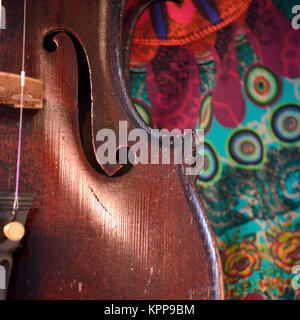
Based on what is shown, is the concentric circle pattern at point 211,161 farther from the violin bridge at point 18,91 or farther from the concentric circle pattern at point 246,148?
the violin bridge at point 18,91

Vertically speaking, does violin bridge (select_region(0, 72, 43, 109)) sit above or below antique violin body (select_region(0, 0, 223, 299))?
above

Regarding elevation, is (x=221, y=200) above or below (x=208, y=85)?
below

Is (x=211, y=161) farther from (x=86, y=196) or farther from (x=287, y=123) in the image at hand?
(x=86, y=196)

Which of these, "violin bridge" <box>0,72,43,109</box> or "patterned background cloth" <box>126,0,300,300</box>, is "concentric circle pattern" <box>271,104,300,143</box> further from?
"violin bridge" <box>0,72,43,109</box>

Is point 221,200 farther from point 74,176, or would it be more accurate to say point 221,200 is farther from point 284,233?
point 74,176

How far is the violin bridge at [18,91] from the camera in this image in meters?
0.69

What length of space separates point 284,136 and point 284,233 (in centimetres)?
24

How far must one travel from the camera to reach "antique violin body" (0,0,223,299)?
69cm

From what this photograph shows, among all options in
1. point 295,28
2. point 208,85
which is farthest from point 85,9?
point 295,28

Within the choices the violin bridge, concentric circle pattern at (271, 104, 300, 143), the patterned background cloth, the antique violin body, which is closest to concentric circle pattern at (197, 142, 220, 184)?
the patterned background cloth

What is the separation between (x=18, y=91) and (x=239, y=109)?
2.00ft

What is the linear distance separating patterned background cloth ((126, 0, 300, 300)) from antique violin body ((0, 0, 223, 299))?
402mm

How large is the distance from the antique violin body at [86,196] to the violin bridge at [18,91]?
0.01 metres

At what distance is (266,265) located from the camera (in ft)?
3.57
